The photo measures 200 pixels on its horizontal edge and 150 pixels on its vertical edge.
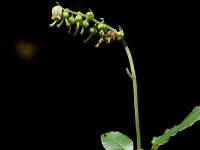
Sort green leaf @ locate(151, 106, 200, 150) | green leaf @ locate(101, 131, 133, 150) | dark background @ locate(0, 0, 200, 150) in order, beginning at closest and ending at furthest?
green leaf @ locate(151, 106, 200, 150) < green leaf @ locate(101, 131, 133, 150) < dark background @ locate(0, 0, 200, 150)

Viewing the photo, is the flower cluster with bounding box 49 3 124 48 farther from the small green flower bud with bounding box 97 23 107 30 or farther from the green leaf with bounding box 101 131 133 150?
the green leaf with bounding box 101 131 133 150

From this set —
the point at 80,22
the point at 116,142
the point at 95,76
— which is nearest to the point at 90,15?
the point at 80,22

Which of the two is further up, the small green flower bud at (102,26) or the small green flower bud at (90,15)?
the small green flower bud at (90,15)

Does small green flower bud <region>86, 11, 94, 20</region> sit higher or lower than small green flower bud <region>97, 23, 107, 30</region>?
higher

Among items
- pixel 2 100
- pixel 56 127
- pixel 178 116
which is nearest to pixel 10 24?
pixel 2 100

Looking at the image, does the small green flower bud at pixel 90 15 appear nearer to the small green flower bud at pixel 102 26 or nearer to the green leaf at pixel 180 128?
the small green flower bud at pixel 102 26

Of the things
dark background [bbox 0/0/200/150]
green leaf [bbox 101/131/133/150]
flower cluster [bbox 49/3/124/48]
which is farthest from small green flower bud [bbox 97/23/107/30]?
dark background [bbox 0/0/200/150]

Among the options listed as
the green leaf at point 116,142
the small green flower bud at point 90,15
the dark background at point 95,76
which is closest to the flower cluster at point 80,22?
the small green flower bud at point 90,15
